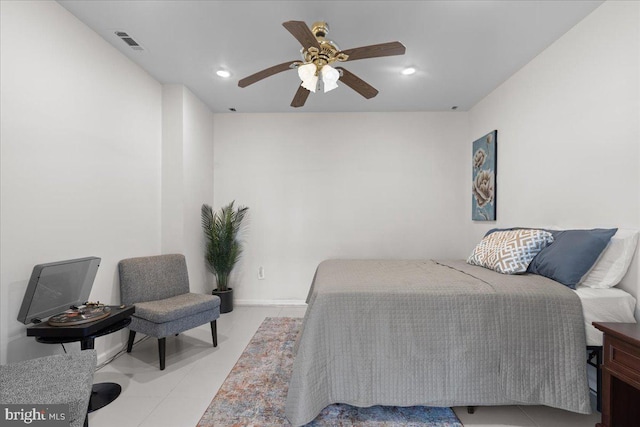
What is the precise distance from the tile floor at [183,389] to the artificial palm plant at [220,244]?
2.76 ft

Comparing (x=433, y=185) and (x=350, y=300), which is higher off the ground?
(x=433, y=185)

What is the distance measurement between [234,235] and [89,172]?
190 centimetres

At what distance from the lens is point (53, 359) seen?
1.42 meters

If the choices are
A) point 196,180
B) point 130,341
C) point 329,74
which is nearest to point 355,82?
point 329,74

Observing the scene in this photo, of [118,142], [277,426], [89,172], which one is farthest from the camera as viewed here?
[118,142]

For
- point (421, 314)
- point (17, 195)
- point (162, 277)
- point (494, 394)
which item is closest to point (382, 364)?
point (421, 314)

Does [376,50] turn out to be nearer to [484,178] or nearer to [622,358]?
[622,358]

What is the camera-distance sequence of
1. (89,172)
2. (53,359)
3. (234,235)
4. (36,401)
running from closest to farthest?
(36,401) → (53,359) → (89,172) → (234,235)

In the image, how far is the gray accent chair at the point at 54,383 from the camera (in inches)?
44.5

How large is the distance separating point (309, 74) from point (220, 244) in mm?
2538

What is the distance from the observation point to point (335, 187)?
4.10 m

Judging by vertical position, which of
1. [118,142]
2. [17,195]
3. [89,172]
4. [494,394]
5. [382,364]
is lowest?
[494,394]

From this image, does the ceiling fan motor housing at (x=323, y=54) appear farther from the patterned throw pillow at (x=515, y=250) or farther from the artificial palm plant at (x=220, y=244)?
the artificial palm plant at (x=220, y=244)

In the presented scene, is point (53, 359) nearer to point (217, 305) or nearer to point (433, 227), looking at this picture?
point (217, 305)
